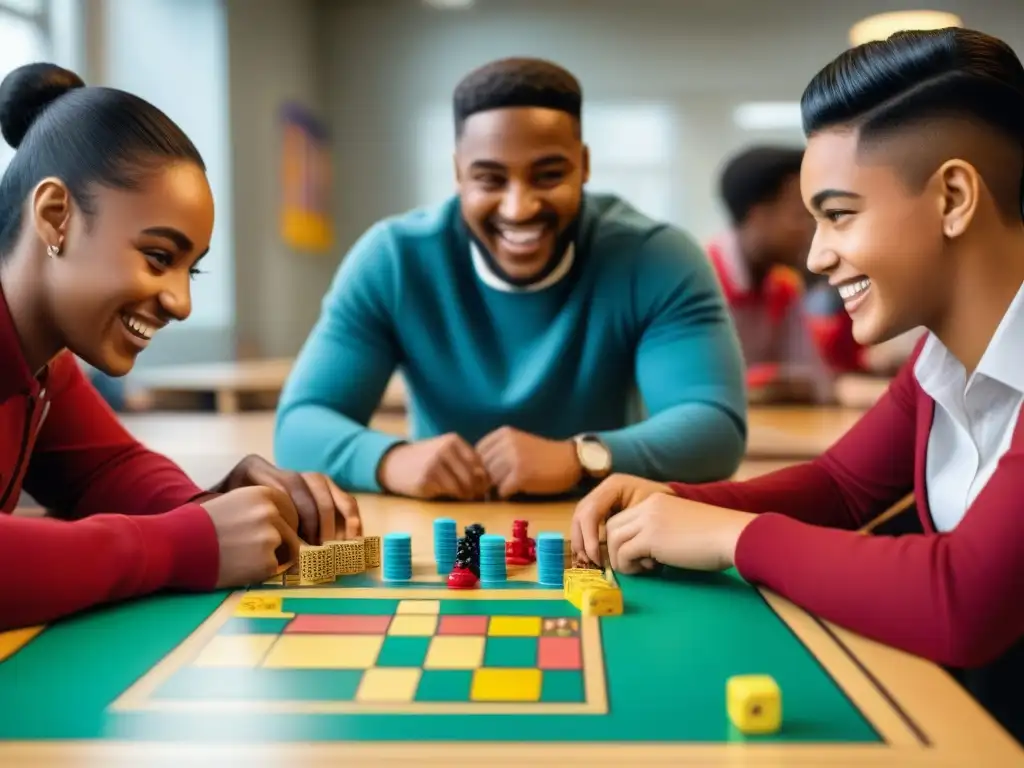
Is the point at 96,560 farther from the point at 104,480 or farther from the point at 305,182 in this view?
the point at 305,182

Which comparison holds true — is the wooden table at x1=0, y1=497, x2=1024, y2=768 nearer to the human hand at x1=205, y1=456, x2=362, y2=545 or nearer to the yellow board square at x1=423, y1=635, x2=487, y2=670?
the yellow board square at x1=423, y1=635, x2=487, y2=670

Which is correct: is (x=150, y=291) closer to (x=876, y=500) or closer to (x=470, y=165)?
(x=470, y=165)

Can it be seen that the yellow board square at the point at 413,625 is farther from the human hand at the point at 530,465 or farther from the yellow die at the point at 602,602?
the human hand at the point at 530,465

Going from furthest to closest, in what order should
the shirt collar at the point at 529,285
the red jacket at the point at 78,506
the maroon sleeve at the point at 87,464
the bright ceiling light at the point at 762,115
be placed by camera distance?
the bright ceiling light at the point at 762,115 < the shirt collar at the point at 529,285 < the maroon sleeve at the point at 87,464 < the red jacket at the point at 78,506

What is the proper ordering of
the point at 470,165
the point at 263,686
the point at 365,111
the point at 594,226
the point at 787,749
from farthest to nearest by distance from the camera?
the point at 365,111
the point at 594,226
the point at 470,165
the point at 263,686
the point at 787,749

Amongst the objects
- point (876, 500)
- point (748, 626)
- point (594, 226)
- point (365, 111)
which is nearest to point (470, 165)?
point (594, 226)

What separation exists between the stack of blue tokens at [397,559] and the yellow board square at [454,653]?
0.71 feet

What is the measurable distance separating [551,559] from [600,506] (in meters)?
0.13

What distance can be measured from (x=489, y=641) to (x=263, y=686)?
19 centimetres

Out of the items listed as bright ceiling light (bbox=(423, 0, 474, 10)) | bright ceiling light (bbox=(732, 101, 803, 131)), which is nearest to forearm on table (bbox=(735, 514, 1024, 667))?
bright ceiling light (bbox=(732, 101, 803, 131))

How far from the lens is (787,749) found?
67 centimetres

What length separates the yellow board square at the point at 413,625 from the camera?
0.90m

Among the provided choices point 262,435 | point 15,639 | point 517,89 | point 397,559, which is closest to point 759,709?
point 397,559

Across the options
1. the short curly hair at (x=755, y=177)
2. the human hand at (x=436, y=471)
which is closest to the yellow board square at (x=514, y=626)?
the human hand at (x=436, y=471)
